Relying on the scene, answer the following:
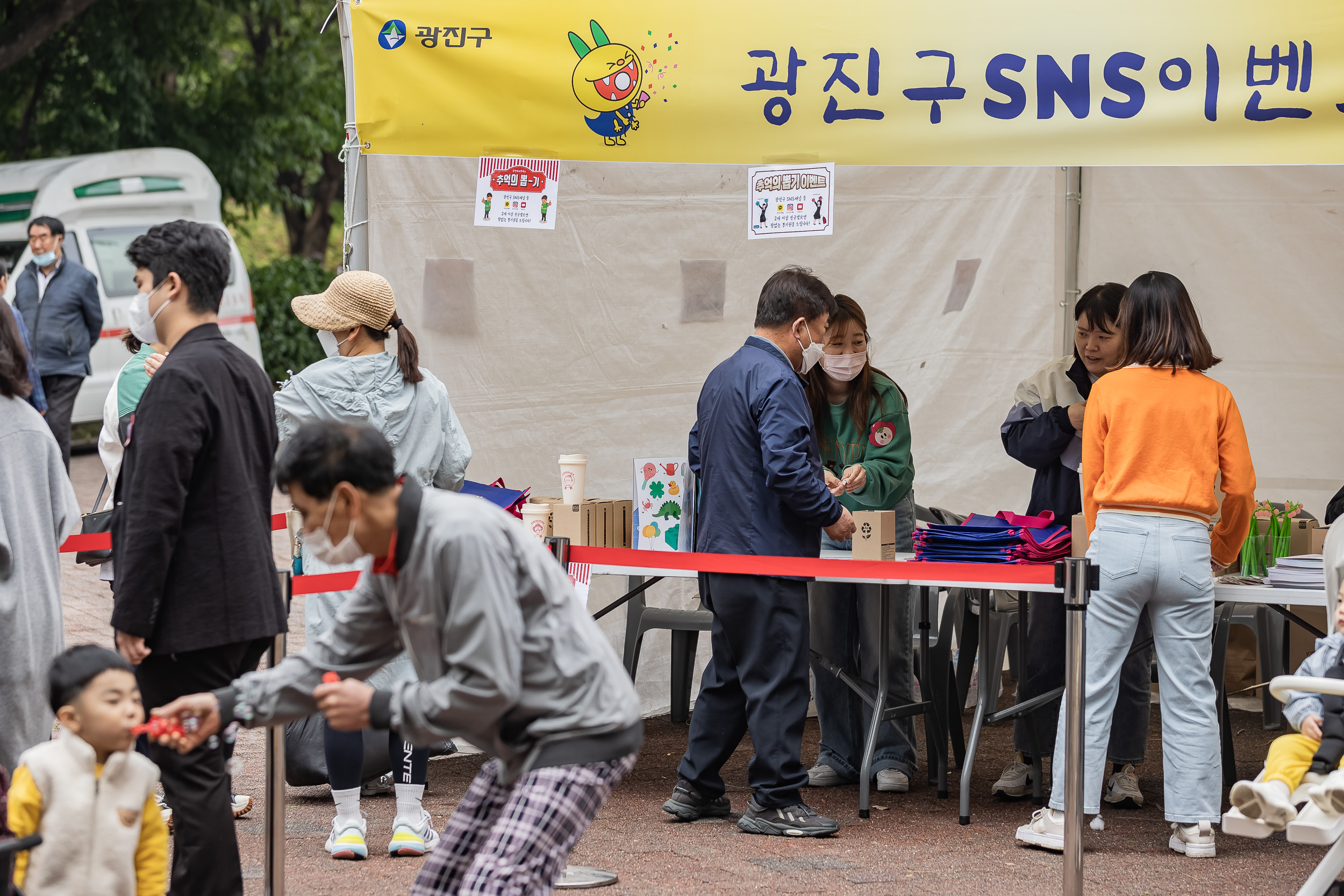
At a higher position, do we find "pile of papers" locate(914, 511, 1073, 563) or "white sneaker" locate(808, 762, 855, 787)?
"pile of papers" locate(914, 511, 1073, 563)

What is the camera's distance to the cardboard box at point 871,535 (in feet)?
17.1

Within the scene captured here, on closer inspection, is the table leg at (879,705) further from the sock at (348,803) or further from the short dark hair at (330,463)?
the short dark hair at (330,463)

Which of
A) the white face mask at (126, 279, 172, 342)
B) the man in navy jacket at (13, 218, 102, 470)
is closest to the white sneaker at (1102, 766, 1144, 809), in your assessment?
the white face mask at (126, 279, 172, 342)

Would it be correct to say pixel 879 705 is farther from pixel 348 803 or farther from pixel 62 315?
pixel 62 315

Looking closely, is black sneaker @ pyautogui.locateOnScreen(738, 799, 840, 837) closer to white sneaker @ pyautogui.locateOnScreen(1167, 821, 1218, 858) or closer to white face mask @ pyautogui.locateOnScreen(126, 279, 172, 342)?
white sneaker @ pyautogui.locateOnScreen(1167, 821, 1218, 858)

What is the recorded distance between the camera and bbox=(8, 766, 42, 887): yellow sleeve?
118 inches

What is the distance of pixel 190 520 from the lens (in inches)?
137

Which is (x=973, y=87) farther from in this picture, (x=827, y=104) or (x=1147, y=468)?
(x=1147, y=468)

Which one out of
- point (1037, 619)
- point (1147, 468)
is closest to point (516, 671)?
point (1147, 468)

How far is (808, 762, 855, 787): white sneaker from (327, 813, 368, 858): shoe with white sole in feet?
6.12

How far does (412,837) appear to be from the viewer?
4.78 m

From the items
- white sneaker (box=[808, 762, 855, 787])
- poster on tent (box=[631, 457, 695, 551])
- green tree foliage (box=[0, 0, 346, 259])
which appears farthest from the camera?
green tree foliage (box=[0, 0, 346, 259])

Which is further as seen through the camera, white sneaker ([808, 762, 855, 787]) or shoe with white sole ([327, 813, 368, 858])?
white sneaker ([808, 762, 855, 787])

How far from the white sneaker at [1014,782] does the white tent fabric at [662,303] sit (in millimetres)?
1856
